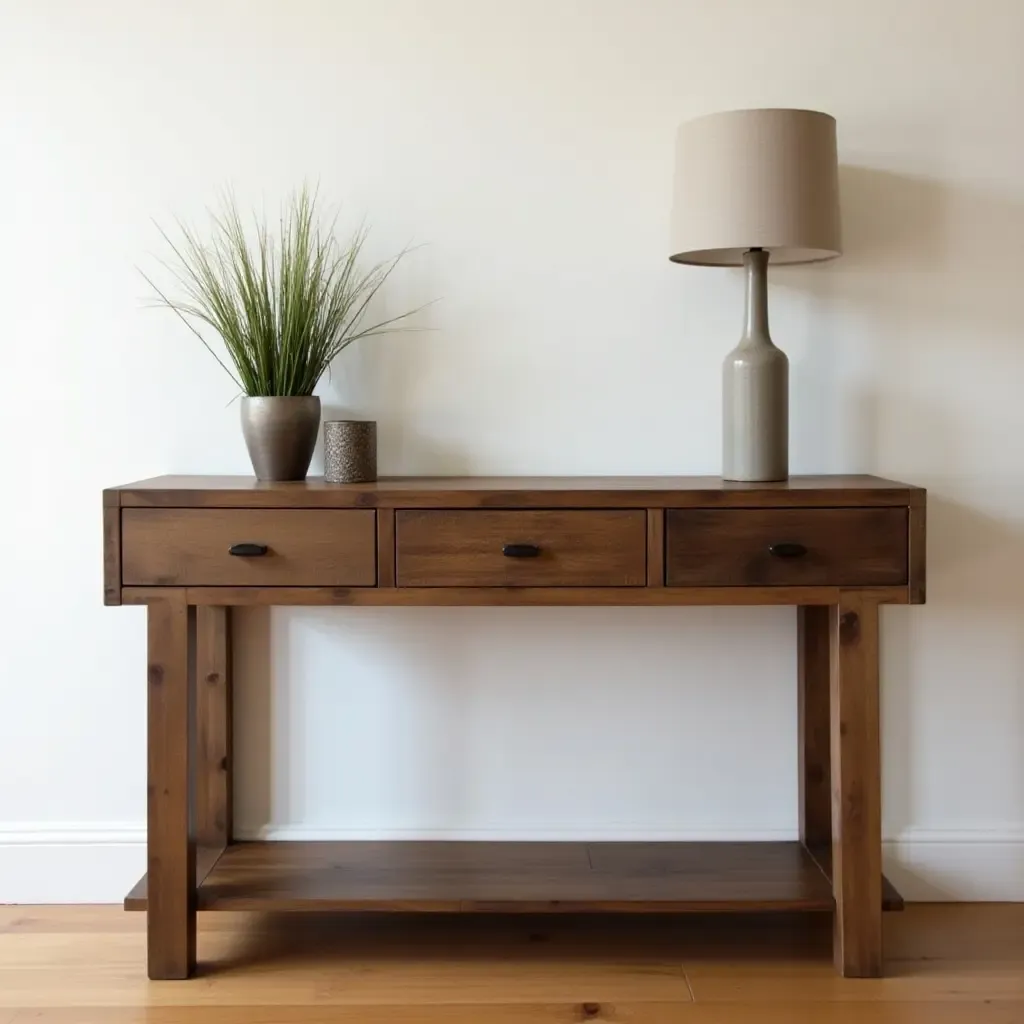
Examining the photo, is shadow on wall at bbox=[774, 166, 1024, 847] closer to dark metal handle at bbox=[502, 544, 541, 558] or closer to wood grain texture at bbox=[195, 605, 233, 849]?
dark metal handle at bbox=[502, 544, 541, 558]

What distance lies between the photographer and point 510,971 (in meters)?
2.17

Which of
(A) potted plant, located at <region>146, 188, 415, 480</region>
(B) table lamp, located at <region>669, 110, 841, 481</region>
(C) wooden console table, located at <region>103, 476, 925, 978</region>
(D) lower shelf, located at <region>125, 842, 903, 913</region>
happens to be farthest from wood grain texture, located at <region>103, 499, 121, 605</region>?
(B) table lamp, located at <region>669, 110, 841, 481</region>

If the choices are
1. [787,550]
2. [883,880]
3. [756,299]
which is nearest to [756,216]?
[756,299]

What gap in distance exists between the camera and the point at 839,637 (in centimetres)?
210

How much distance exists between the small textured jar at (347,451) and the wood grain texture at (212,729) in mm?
436

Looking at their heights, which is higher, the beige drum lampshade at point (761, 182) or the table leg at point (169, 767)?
the beige drum lampshade at point (761, 182)

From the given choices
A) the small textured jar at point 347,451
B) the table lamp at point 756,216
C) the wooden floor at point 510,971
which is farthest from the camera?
the small textured jar at point 347,451

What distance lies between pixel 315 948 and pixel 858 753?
1.06 meters

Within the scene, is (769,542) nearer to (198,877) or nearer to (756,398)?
(756,398)

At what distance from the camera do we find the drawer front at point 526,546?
6.80ft

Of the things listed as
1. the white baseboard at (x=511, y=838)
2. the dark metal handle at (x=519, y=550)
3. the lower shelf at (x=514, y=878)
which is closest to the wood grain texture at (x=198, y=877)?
the lower shelf at (x=514, y=878)

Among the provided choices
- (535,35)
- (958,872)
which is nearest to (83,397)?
(535,35)

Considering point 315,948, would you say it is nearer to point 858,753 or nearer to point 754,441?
point 858,753

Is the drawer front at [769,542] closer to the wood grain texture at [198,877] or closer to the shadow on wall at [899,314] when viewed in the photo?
the shadow on wall at [899,314]
